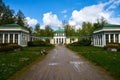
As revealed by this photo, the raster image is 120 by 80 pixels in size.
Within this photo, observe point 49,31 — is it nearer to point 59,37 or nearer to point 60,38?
point 59,37

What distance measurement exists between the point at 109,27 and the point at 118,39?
330 cm

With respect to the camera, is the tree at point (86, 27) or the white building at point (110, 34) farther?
the tree at point (86, 27)

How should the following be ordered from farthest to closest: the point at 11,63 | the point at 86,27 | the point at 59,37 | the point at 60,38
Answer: the point at 59,37 → the point at 60,38 → the point at 86,27 → the point at 11,63

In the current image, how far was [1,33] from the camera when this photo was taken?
46.9 m

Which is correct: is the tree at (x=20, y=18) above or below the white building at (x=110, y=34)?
above

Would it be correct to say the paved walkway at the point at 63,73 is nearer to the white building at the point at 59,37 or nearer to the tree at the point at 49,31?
the white building at the point at 59,37

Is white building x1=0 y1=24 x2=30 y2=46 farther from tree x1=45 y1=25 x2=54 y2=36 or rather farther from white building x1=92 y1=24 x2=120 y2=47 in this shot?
tree x1=45 y1=25 x2=54 y2=36

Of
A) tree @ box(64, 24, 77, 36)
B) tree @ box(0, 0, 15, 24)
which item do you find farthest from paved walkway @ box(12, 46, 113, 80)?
tree @ box(64, 24, 77, 36)

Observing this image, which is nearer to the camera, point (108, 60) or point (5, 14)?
point (108, 60)

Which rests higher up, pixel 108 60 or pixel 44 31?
pixel 44 31

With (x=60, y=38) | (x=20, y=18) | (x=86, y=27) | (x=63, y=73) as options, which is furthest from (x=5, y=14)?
(x=63, y=73)

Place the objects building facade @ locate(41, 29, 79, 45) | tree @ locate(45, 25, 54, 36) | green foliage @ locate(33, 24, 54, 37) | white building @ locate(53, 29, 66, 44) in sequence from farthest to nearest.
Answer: tree @ locate(45, 25, 54, 36) → green foliage @ locate(33, 24, 54, 37) → white building @ locate(53, 29, 66, 44) → building facade @ locate(41, 29, 79, 45)

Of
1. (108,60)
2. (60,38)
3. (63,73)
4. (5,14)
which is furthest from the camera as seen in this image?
(60,38)

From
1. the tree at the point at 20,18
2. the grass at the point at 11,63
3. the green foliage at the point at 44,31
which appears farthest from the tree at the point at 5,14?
the grass at the point at 11,63
